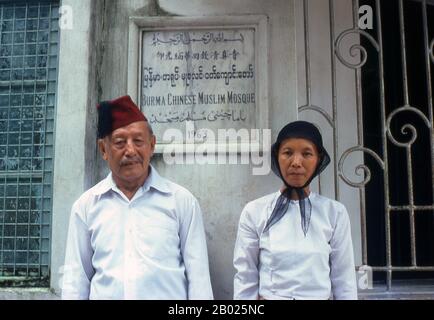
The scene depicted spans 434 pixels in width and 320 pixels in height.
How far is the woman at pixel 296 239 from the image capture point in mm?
2414

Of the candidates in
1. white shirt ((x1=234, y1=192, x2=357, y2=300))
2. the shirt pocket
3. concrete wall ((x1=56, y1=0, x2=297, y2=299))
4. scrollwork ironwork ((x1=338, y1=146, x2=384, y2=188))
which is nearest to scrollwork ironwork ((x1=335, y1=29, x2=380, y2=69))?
concrete wall ((x1=56, y1=0, x2=297, y2=299))

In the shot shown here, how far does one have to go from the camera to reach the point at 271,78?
305cm

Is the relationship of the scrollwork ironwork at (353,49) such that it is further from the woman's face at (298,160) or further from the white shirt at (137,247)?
the white shirt at (137,247)

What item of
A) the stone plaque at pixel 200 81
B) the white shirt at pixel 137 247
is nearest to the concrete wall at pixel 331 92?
the stone plaque at pixel 200 81

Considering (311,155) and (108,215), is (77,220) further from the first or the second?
(311,155)

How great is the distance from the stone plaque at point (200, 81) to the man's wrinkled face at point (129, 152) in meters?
0.44

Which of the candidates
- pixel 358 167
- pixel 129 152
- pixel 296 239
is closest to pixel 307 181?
pixel 296 239

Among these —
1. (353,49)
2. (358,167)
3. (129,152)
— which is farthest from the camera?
(353,49)

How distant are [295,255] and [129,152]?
3.42 ft

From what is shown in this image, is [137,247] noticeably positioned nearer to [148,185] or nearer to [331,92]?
[148,185]

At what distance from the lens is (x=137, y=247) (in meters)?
2.51

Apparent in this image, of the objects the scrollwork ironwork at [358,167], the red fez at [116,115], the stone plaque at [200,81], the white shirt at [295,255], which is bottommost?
the white shirt at [295,255]

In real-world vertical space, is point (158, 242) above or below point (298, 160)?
below
